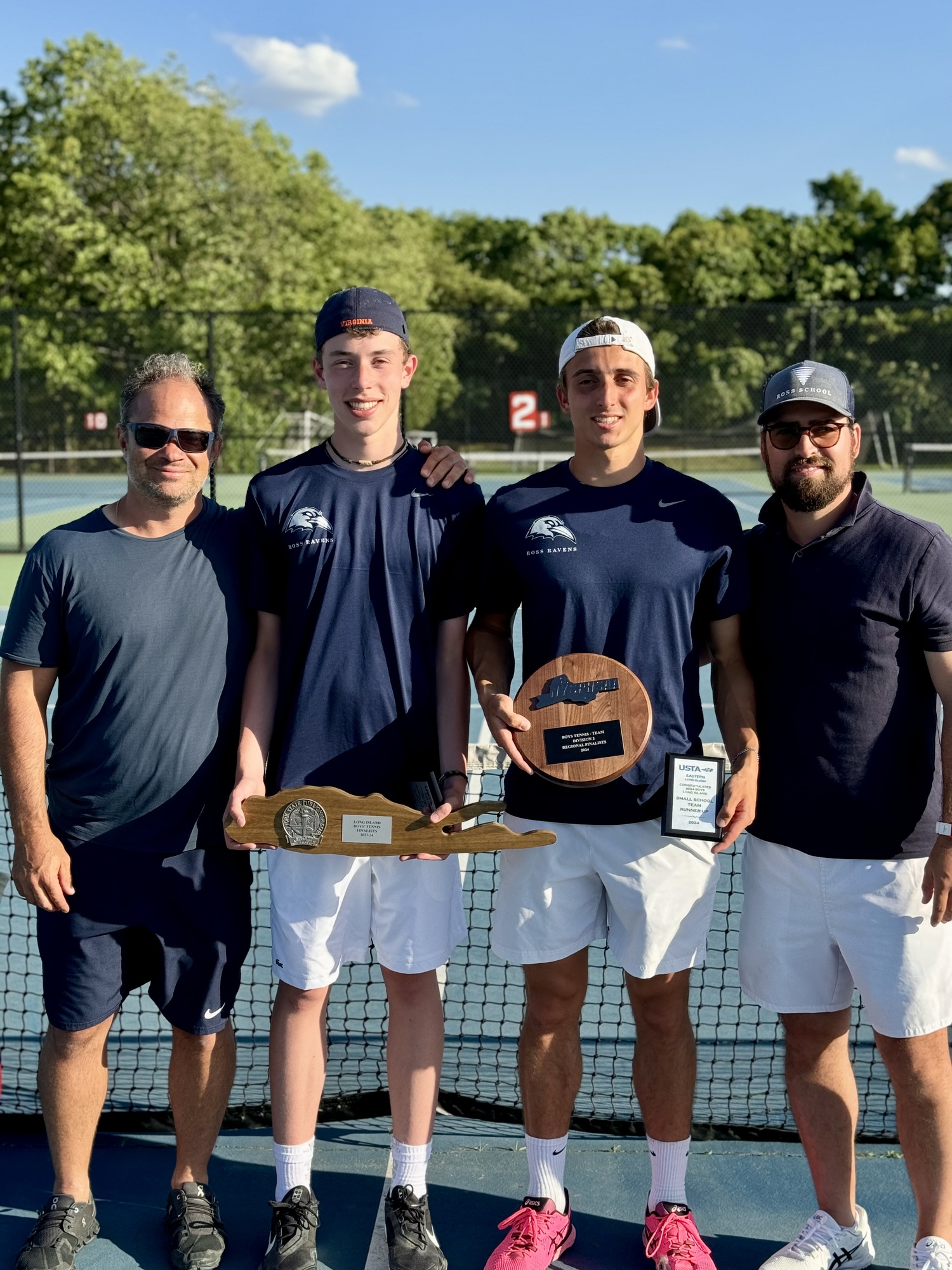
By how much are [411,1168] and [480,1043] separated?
92cm

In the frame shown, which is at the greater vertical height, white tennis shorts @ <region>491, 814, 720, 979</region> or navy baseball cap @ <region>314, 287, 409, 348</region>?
navy baseball cap @ <region>314, 287, 409, 348</region>

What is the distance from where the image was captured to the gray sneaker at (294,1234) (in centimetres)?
271

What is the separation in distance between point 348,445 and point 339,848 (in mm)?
984

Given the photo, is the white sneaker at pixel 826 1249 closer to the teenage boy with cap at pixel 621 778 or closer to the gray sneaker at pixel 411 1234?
the teenage boy with cap at pixel 621 778

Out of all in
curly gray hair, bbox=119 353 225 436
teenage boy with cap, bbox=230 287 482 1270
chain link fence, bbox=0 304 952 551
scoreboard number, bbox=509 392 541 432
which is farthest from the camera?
scoreboard number, bbox=509 392 541 432

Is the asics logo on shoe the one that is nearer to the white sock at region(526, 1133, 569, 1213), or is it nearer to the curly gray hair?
the white sock at region(526, 1133, 569, 1213)

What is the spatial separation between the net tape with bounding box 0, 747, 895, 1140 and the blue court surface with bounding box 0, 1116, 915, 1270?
111 millimetres

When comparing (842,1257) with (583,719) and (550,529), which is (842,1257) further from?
(550,529)

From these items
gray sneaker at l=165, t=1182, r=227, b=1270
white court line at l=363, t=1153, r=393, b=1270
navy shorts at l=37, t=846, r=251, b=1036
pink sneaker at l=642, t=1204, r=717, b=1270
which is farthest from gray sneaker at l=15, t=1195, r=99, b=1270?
pink sneaker at l=642, t=1204, r=717, b=1270

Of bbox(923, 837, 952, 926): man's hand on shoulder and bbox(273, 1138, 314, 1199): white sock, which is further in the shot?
bbox(273, 1138, 314, 1199): white sock

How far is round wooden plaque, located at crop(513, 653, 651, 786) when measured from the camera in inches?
103

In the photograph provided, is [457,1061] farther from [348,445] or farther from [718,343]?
[718,343]

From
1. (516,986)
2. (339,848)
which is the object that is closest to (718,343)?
(516,986)

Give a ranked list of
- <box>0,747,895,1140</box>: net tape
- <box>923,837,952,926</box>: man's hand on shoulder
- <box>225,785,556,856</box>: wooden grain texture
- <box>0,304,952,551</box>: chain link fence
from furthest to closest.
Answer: <box>0,304,952,551</box>: chain link fence < <box>0,747,895,1140</box>: net tape < <box>225,785,556,856</box>: wooden grain texture < <box>923,837,952,926</box>: man's hand on shoulder
